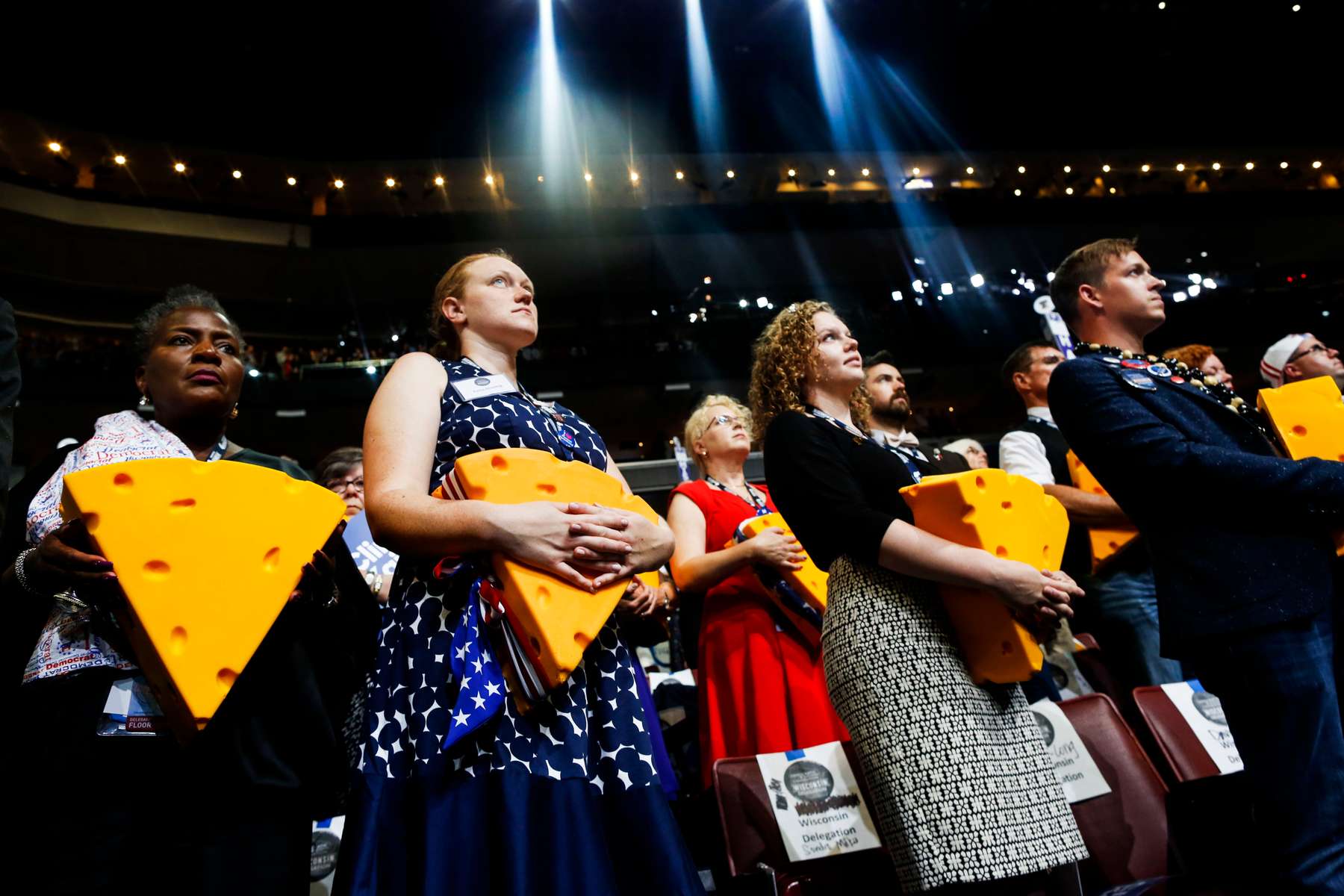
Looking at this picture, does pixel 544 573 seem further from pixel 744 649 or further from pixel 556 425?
pixel 744 649

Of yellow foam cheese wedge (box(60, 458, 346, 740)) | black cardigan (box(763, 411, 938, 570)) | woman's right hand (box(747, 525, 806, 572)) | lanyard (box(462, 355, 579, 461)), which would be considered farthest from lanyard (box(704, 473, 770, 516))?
yellow foam cheese wedge (box(60, 458, 346, 740))

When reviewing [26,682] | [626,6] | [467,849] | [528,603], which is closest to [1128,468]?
[528,603]

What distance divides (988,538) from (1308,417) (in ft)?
2.92

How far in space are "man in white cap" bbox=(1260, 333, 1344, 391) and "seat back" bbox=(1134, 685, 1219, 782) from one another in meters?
1.28

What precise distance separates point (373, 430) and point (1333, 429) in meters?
1.97

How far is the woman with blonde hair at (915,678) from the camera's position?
1340mm

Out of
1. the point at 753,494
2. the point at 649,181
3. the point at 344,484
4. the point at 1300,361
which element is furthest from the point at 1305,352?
the point at 649,181

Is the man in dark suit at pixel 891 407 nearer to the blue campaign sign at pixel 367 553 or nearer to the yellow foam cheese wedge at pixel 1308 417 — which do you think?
the yellow foam cheese wedge at pixel 1308 417

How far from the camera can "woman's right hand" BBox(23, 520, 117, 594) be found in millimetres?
1098

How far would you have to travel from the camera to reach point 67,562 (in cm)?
112

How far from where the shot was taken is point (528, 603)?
0.99 metres

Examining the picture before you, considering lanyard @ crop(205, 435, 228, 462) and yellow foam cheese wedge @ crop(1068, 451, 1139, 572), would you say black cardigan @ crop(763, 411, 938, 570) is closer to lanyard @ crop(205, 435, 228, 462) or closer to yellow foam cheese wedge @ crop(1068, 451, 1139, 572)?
lanyard @ crop(205, 435, 228, 462)

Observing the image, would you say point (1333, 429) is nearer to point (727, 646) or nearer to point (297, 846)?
point (727, 646)

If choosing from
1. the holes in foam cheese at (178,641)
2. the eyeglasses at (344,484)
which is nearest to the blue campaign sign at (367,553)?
the eyeglasses at (344,484)
